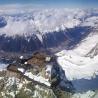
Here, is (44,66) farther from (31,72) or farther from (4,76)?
(4,76)

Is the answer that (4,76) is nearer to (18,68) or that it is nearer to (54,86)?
(18,68)

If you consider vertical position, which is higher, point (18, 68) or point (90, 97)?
point (18, 68)

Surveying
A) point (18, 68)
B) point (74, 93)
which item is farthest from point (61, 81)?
point (18, 68)

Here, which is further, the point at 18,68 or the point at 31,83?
the point at 18,68

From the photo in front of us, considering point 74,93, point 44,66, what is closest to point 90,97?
point 74,93

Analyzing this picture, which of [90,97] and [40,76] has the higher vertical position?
[40,76]

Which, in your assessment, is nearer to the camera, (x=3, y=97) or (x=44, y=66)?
(x=3, y=97)

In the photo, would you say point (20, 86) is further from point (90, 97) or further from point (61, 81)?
point (90, 97)
